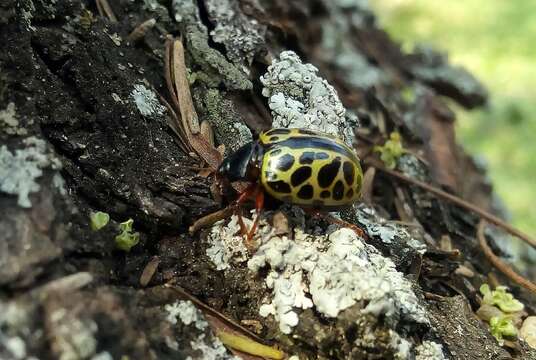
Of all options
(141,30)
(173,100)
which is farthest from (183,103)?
(141,30)

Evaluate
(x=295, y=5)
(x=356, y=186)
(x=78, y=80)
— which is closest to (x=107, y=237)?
(x=78, y=80)

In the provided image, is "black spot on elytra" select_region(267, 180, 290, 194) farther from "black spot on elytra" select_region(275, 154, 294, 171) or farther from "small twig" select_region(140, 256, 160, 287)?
"small twig" select_region(140, 256, 160, 287)

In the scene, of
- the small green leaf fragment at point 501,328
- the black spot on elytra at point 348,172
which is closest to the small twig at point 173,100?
the black spot on elytra at point 348,172

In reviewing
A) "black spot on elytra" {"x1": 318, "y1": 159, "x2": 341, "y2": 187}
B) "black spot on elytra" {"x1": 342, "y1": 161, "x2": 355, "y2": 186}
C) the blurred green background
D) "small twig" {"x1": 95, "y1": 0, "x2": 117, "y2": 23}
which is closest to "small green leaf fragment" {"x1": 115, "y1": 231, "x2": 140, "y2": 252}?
"black spot on elytra" {"x1": 318, "y1": 159, "x2": 341, "y2": 187}

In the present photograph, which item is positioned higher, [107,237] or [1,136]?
[1,136]

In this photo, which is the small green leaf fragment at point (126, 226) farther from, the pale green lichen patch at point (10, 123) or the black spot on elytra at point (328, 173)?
the black spot on elytra at point (328, 173)

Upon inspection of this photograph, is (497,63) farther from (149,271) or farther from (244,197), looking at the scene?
(149,271)

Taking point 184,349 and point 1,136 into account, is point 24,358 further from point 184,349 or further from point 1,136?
point 1,136
